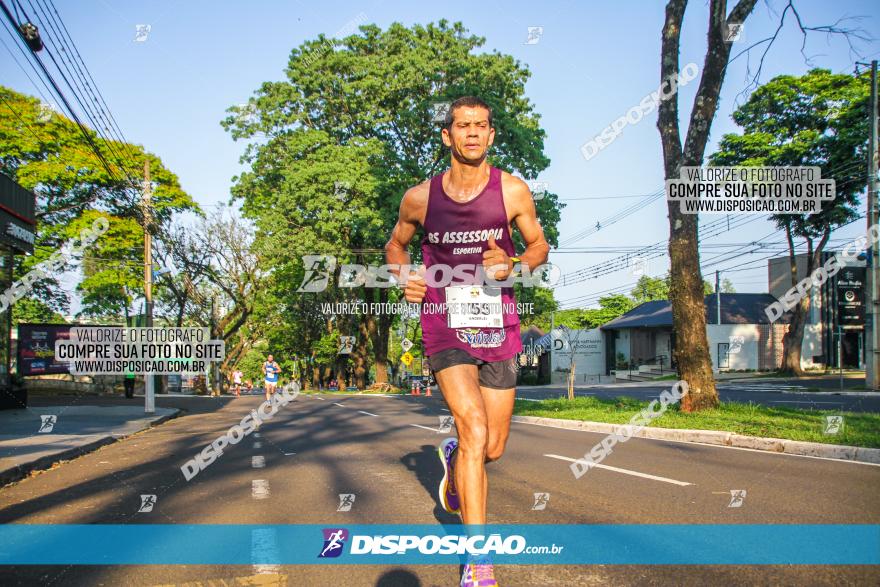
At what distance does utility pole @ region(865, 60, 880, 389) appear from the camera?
20547mm

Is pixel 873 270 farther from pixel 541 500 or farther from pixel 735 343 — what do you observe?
pixel 541 500

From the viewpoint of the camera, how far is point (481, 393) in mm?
3752

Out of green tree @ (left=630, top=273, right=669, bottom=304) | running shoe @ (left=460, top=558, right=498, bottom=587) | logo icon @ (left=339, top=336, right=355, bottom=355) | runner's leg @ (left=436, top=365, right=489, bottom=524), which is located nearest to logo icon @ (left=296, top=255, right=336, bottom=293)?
logo icon @ (left=339, top=336, right=355, bottom=355)

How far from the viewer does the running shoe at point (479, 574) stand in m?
2.93

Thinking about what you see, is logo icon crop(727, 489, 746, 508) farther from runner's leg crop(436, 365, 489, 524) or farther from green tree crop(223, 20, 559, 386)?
green tree crop(223, 20, 559, 386)

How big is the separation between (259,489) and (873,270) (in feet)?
70.5

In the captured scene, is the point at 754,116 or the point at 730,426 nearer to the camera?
the point at 730,426

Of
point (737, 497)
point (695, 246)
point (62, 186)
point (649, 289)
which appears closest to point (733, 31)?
point (695, 246)

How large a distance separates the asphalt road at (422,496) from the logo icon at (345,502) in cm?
7

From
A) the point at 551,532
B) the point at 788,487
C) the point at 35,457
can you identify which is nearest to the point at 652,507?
the point at 551,532

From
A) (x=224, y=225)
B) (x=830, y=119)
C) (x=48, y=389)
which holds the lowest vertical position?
(x=48, y=389)

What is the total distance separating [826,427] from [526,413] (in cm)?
713

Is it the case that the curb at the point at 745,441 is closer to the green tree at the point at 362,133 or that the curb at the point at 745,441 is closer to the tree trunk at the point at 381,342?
the green tree at the point at 362,133

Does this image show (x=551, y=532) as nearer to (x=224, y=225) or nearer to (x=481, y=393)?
(x=481, y=393)
